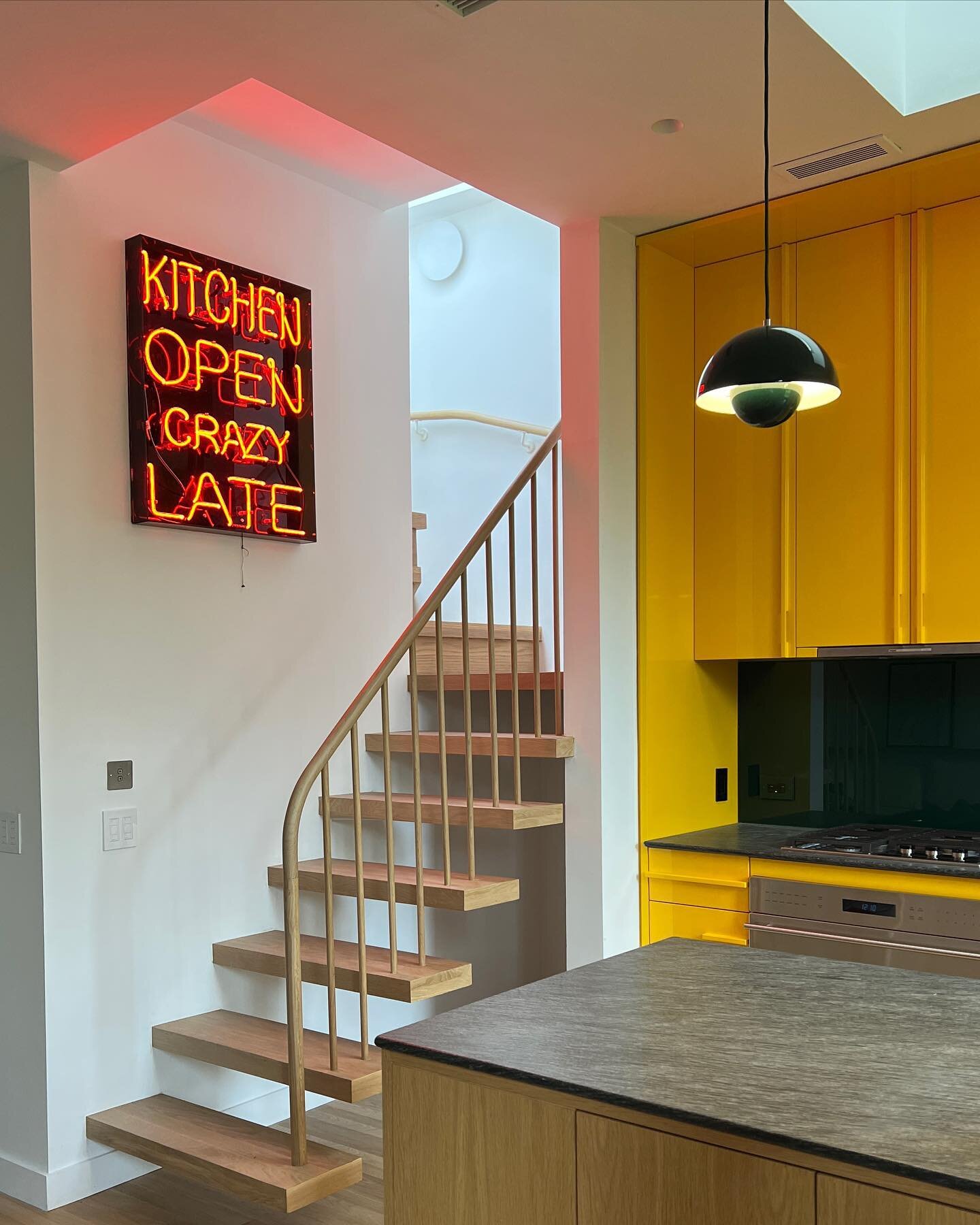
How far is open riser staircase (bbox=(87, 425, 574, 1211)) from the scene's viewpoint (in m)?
2.92

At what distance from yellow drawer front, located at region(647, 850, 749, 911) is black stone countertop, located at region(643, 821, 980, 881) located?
3 cm

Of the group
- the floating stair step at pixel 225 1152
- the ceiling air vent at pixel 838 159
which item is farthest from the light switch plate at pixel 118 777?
the ceiling air vent at pixel 838 159

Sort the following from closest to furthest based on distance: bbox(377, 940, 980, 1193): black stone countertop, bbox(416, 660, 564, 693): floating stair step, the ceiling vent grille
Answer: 1. bbox(377, 940, 980, 1193): black stone countertop
2. the ceiling vent grille
3. bbox(416, 660, 564, 693): floating stair step

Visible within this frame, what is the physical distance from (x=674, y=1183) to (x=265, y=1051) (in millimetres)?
1946

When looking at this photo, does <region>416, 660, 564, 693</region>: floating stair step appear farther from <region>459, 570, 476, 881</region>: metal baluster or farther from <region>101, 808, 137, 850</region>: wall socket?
<region>101, 808, 137, 850</region>: wall socket

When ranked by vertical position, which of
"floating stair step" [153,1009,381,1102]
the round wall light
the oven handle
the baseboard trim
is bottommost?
the baseboard trim

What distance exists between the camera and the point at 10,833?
3242mm

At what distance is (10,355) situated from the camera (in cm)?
326

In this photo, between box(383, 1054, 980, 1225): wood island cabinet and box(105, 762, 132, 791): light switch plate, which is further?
box(105, 762, 132, 791): light switch plate

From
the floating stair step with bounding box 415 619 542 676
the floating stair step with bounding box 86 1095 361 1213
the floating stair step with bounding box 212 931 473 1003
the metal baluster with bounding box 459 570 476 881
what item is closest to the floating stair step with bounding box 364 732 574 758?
the metal baluster with bounding box 459 570 476 881

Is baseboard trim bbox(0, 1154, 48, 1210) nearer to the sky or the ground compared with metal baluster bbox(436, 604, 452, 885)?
nearer to the ground

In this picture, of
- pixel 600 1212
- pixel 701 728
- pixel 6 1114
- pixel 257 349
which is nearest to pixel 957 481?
pixel 701 728

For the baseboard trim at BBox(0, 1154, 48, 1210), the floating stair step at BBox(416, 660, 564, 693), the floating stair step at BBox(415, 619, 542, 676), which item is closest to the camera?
the baseboard trim at BBox(0, 1154, 48, 1210)

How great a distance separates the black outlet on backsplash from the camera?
12.4 feet
